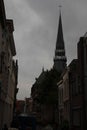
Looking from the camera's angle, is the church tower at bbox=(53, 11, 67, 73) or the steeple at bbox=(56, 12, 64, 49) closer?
the church tower at bbox=(53, 11, 67, 73)

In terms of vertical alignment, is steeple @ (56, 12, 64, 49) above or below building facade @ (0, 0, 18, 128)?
above

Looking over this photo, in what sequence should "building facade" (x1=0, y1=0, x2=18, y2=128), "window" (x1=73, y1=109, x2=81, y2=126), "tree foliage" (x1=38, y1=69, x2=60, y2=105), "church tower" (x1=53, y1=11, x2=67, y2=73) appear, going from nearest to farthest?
1. "building facade" (x1=0, y1=0, x2=18, y2=128)
2. "window" (x1=73, y1=109, x2=81, y2=126)
3. "tree foliage" (x1=38, y1=69, x2=60, y2=105)
4. "church tower" (x1=53, y1=11, x2=67, y2=73)

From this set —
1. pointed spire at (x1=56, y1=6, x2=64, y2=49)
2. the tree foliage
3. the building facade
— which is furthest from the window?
pointed spire at (x1=56, y1=6, x2=64, y2=49)

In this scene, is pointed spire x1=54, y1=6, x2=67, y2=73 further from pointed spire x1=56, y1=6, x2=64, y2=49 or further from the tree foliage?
the tree foliage

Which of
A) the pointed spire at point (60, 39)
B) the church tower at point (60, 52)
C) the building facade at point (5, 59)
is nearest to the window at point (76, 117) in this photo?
the building facade at point (5, 59)

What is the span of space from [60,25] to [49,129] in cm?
10038

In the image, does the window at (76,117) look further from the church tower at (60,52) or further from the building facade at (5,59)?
the church tower at (60,52)

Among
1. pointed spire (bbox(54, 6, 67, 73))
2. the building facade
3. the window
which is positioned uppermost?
pointed spire (bbox(54, 6, 67, 73))

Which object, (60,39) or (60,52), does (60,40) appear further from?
(60,52)

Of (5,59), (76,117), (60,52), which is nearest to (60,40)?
(60,52)

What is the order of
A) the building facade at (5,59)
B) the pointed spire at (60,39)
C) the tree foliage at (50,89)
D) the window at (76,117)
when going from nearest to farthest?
the building facade at (5,59) → the window at (76,117) → the tree foliage at (50,89) → the pointed spire at (60,39)

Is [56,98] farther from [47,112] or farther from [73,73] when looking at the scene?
[73,73]

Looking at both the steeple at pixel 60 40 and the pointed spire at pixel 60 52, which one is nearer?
the pointed spire at pixel 60 52

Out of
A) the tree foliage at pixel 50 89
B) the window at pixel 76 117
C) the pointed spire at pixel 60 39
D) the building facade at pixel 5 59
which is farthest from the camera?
the pointed spire at pixel 60 39
